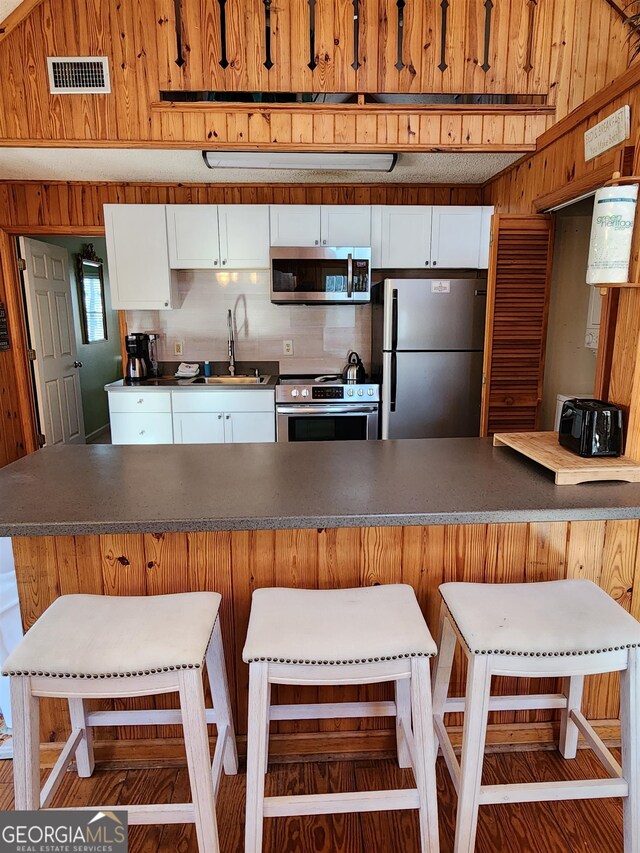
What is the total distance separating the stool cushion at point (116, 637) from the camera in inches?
43.8

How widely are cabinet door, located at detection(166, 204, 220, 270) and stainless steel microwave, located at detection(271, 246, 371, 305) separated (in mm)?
488

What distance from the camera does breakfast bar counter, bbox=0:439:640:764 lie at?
1.34 m

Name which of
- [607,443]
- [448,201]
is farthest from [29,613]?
[448,201]

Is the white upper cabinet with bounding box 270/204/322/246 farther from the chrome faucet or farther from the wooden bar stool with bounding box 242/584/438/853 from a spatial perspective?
the wooden bar stool with bounding box 242/584/438/853

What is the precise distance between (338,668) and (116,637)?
51 cm

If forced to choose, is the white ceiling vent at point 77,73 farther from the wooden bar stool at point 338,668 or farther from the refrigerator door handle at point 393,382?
the wooden bar stool at point 338,668

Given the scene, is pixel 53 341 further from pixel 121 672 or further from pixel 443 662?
pixel 443 662

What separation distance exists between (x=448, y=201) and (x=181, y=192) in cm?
205

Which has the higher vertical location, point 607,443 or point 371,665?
point 607,443

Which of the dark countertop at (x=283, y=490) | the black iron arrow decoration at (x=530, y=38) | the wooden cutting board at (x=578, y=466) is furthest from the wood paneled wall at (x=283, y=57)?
the wooden cutting board at (x=578, y=466)

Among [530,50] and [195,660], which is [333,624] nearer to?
[195,660]

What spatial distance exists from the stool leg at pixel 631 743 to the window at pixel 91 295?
18.0ft

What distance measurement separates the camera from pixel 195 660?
1130mm

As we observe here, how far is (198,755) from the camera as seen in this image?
1.16 metres
